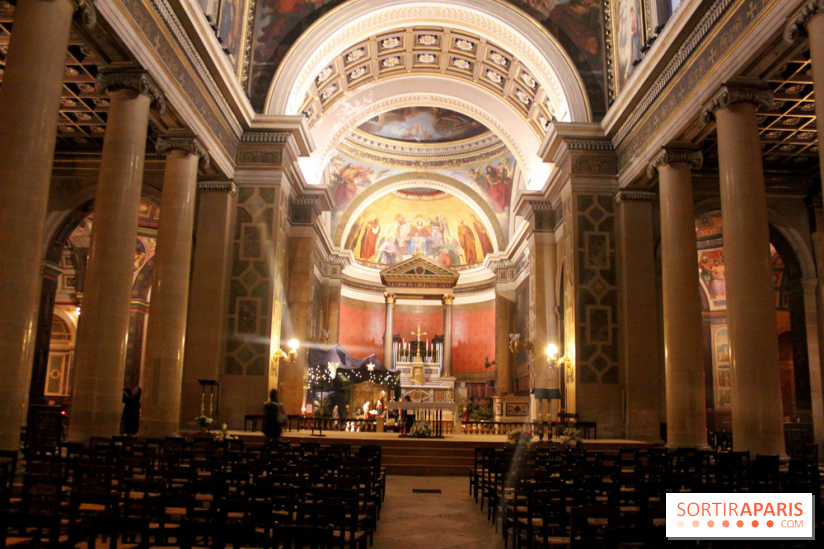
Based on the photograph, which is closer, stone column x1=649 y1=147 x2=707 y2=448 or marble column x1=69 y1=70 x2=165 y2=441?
marble column x1=69 y1=70 x2=165 y2=441

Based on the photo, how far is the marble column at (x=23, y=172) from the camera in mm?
9445

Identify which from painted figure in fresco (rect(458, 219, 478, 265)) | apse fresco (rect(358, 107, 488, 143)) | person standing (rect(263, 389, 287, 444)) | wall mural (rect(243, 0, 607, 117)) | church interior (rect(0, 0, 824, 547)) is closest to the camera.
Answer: church interior (rect(0, 0, 824, 547))

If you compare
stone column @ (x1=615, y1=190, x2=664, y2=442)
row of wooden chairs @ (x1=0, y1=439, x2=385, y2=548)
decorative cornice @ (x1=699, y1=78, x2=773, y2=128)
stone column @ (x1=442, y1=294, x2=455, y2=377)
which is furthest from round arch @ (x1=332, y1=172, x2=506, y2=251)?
row of wooden chairs @ (x1=0, y1=439, x2=385, y2=548)

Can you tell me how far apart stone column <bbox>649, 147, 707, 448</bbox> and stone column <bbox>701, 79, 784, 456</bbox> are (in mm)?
3143

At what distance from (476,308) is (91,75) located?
2943 centimetres

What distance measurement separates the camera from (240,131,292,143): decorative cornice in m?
21.5

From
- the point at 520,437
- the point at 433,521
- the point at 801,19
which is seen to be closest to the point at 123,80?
the point at 433,521

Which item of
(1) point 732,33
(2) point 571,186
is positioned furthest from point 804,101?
(2) point 571,186

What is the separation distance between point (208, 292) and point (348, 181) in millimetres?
18777

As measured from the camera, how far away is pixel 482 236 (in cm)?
4066

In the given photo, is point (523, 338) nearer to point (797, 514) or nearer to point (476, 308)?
point (476, 308)

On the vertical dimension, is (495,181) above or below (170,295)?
above

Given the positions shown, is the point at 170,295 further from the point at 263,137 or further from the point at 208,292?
the point at 263,137

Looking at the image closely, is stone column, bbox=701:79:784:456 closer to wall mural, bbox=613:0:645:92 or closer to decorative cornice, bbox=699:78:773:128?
decorative cornice, bbox=699:78:773:128
